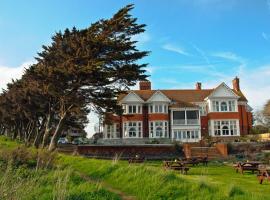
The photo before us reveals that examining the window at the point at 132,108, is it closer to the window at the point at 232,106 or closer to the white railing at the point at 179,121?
the white railing at the point at 179,121

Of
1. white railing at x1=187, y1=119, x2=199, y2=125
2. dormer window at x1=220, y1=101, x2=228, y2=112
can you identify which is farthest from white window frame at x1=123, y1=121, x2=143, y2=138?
Answer: dormer window at x1=220, y1=101, x2=228, y2=112

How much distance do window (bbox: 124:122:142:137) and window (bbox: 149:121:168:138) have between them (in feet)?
5.59

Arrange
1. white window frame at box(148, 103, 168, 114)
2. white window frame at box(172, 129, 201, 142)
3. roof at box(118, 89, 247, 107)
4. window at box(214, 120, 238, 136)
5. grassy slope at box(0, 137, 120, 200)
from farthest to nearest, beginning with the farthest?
roof at box(118, 89, 247, 107) < white window frame at box(148, 103, 168, 114) < window at box(214, 120, 238, 136) < white window frame at box(172, 129, 201, 142) < grassy slope at box(0, 137, 120, 200)

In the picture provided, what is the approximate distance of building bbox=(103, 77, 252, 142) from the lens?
55469mm

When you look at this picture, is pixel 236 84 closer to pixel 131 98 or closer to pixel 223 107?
pixel 223 107

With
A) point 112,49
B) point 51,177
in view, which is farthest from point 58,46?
point 51,177

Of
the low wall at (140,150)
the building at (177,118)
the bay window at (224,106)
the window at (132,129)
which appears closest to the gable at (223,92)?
the building at (177,118)

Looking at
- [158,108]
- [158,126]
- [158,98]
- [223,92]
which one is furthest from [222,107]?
[158,126]

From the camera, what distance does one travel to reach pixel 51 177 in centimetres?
1198

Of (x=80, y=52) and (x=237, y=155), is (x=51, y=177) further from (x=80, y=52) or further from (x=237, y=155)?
(x=237, y=155)

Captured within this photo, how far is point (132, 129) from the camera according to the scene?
5597cm

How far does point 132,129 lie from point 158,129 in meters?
3.96

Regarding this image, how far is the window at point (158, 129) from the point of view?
2191 inches

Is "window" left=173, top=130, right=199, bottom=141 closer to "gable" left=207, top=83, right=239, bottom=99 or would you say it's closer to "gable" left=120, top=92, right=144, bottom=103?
"gable" left=207, top=83, right=239, bottom=99
